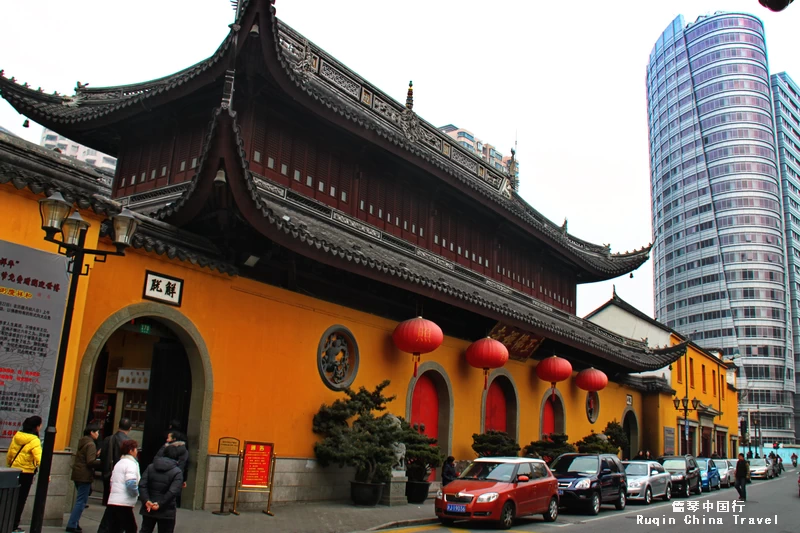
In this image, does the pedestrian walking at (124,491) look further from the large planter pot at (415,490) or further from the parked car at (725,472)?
the parked car at (725,472)

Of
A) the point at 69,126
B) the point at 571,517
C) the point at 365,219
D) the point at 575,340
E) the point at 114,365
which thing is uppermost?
the point at 69,126

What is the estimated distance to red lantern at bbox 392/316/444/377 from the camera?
1503cm

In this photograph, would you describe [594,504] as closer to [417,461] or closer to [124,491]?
[417,461]

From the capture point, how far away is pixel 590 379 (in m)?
23.0

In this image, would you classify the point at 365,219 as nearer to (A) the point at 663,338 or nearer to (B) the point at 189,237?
(B) the point at 189,237

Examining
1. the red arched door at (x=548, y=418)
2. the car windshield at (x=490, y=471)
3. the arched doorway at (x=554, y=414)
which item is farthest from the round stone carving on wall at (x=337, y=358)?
the arched doorway at (x=554, y=414)

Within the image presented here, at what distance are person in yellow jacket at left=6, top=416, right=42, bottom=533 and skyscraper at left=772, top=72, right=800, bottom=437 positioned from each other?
94.2 meters

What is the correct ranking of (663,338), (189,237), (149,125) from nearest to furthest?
(189,237)
(149,125)
(663,338)

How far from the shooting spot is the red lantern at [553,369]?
20672 mm

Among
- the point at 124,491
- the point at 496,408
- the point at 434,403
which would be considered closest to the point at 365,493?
the point at 434,403

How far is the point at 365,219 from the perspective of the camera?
16.3 meters

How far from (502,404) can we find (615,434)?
740 centimetres

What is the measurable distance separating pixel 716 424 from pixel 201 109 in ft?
121

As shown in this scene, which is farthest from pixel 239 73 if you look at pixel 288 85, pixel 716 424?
pixel 716 424
